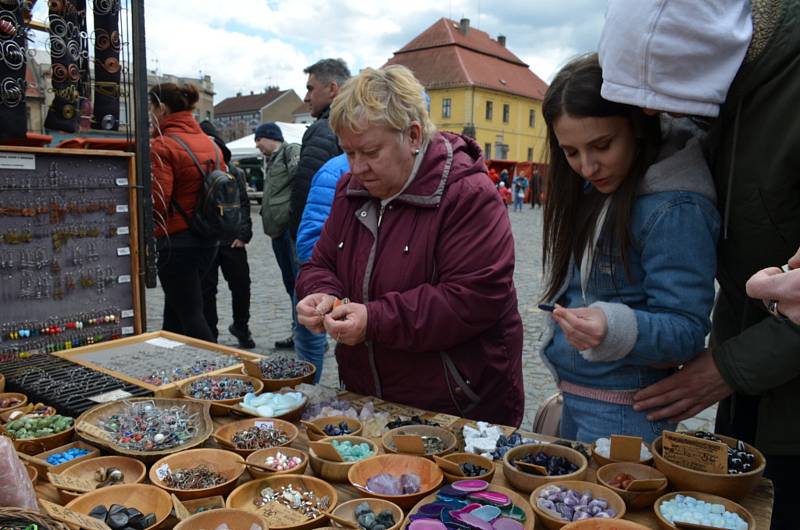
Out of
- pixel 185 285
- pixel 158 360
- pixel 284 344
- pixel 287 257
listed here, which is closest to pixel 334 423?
pixel 158 360

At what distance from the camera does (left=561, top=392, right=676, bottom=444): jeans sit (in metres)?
1.56

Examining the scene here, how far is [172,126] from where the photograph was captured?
12.0 ft

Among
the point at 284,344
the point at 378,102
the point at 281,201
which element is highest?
the point at 378,102

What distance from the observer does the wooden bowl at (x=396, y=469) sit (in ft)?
4.55

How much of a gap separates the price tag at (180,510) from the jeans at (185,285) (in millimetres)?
2355

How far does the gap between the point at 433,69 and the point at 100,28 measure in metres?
39.9

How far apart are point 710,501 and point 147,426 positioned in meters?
1.37

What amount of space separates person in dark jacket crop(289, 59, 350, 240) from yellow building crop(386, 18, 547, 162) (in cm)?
3542

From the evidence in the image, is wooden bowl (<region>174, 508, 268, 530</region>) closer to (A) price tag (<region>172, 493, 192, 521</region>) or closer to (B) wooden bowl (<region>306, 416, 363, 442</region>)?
(A) price tag (<region>172, 493, 192, 521</region>)

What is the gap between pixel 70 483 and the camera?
1.40 m

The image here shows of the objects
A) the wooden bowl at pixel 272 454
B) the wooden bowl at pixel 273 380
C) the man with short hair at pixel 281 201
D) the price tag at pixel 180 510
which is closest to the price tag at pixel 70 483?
the price tag at pixel 180 510

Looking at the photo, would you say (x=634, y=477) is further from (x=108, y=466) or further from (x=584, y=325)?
(x=108, y=466)

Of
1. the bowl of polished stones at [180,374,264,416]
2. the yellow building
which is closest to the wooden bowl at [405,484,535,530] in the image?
the bowl of polished stones at [180,374,264,416]

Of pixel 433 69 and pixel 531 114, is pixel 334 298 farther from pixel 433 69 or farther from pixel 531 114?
pixel 531 114
